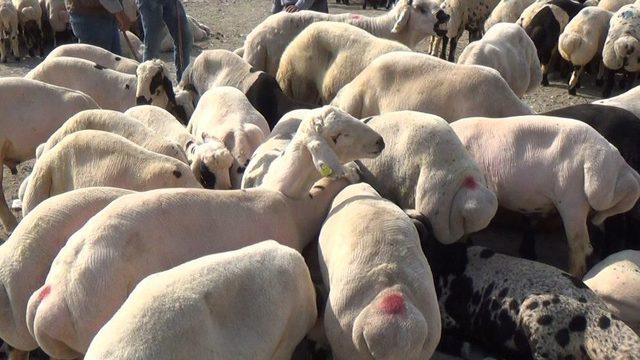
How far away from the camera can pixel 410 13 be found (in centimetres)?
909

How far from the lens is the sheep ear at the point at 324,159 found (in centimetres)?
468

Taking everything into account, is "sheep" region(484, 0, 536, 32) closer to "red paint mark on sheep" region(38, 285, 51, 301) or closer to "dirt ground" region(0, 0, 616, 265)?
"dirt ground" region(0, 0, 616, 265)

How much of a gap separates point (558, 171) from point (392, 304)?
7.24 ft

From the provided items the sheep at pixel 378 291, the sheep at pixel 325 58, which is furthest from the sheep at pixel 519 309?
the sheep at pixel 325 58

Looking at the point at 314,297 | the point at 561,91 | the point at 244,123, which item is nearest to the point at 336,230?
the point at 314,297

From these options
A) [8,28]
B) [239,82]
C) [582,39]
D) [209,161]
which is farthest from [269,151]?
[8,28]

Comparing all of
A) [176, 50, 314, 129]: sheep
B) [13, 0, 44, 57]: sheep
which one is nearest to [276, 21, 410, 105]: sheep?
[176, 50, 314, 129]: sheep

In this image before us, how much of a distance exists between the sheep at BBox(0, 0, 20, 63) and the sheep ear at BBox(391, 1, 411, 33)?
8.07 metres

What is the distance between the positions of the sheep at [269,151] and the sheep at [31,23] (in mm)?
9861

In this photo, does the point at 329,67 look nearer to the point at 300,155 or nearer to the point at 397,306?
the point at 300,155

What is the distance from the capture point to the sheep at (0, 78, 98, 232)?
6738mm

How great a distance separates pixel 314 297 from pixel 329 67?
396 cm

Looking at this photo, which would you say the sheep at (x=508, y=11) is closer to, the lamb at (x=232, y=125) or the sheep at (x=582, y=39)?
the sheep at (x=582, y=39)

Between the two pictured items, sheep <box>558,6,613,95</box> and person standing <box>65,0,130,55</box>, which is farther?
sheep <box>558,6,613,95</box>
